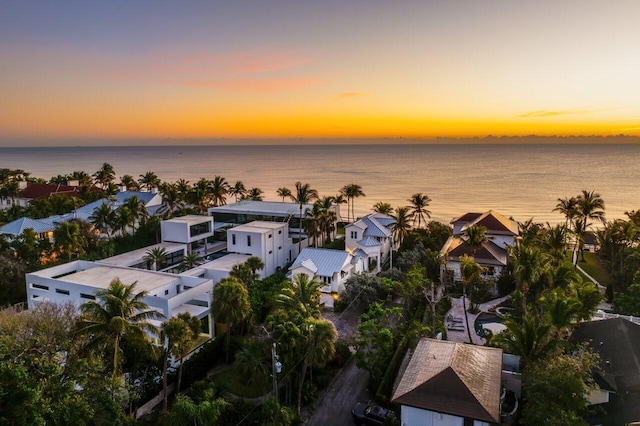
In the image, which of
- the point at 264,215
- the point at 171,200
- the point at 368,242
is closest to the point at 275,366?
the point at 368,242

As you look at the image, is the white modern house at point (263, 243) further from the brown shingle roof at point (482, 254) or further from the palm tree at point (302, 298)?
the brown shingle roof at point (482, 254)

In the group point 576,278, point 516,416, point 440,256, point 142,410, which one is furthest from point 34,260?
point 576,278

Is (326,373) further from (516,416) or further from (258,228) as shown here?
(258,228)

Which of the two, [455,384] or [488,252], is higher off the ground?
[488,252]

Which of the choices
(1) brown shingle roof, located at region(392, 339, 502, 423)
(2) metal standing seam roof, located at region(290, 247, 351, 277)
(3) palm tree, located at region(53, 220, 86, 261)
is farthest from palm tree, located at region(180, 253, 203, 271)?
(1) brown shingle roof, located at region(392, 339, 502, 423)

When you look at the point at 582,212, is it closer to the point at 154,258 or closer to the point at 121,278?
the point at 154,258

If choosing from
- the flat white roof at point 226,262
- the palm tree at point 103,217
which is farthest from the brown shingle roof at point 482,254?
the palm tree at point 103,217

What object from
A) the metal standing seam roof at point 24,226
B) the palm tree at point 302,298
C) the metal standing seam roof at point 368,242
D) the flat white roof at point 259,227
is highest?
the flat white roof at point 259,227
